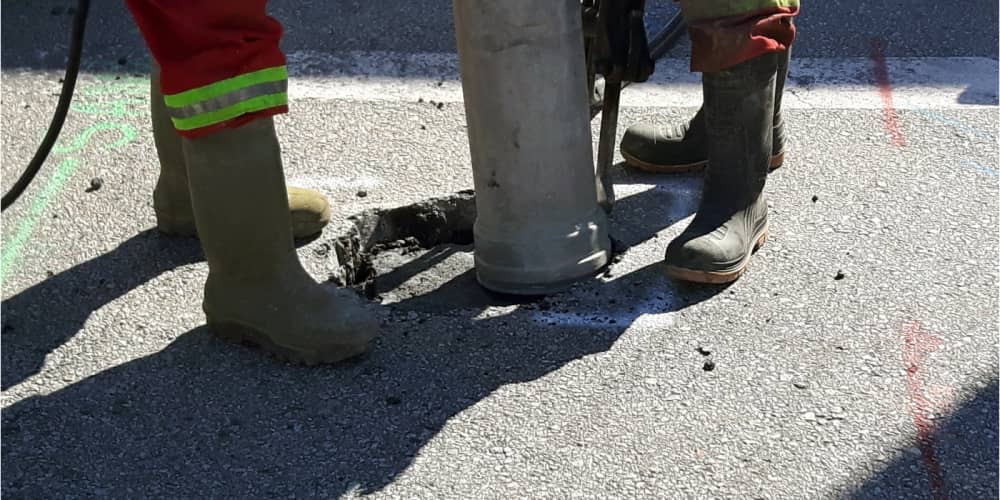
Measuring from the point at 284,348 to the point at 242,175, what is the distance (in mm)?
412

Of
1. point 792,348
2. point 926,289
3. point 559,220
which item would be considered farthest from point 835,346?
point 559,220

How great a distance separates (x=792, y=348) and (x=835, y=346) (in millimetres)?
96

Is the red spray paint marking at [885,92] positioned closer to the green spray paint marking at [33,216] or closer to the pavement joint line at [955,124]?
the pavement joint line at [955,124]

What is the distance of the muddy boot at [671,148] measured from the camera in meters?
3.39

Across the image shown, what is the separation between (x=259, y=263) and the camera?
2.56 metres

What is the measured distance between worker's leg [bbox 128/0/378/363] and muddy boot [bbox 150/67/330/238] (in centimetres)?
43

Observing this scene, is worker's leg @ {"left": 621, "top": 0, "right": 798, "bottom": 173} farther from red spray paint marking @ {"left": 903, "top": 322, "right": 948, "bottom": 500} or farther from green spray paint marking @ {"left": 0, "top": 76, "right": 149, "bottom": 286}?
green spray paint marking @ {"left": 0, "top": 76, "right": 149, "bottom": 286}

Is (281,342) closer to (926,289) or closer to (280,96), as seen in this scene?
(280,96)

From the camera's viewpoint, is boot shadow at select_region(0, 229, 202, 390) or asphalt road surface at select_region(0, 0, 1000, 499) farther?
boot shadow at select_region(0, 229, 202, 390)

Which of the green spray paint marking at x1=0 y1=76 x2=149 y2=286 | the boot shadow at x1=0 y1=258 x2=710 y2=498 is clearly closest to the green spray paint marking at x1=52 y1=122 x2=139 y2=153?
the green spray paint marking at x1=0 y1=76 x2=149 y2=286

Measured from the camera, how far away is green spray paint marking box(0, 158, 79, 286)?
3.08 m

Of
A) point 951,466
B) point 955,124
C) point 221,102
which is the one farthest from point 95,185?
point 955,124

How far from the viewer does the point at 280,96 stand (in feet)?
7.95

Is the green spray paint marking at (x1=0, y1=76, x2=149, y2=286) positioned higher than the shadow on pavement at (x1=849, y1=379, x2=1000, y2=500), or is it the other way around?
the green spray paint marking at (x1=0, y1=76, x2=149, y2=286)
